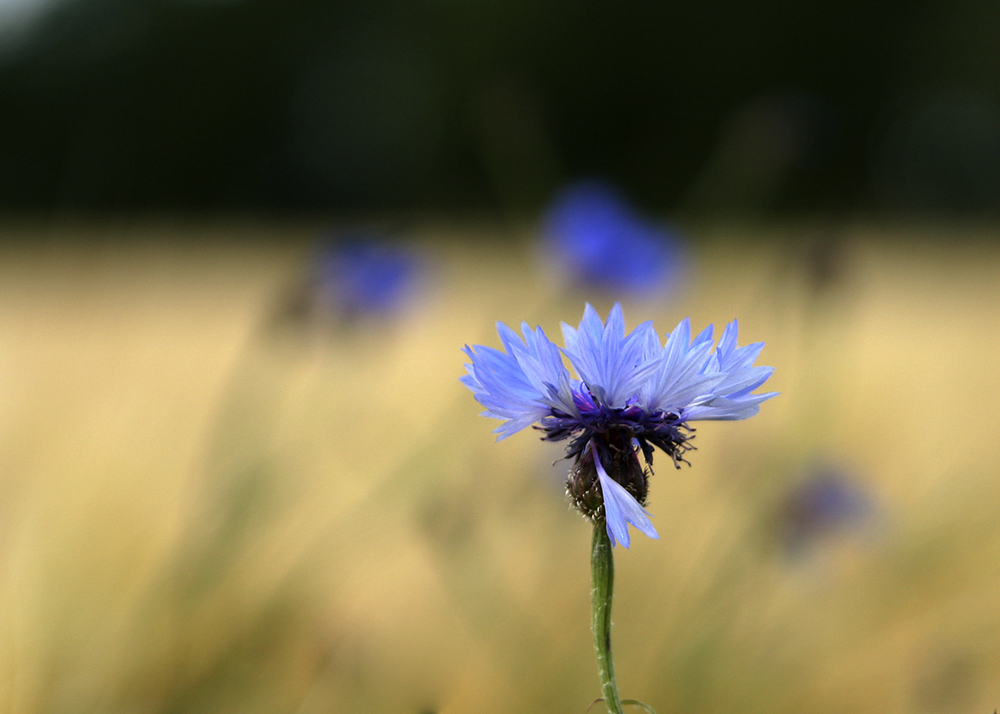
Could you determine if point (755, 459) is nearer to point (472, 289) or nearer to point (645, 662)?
point (645, 662)

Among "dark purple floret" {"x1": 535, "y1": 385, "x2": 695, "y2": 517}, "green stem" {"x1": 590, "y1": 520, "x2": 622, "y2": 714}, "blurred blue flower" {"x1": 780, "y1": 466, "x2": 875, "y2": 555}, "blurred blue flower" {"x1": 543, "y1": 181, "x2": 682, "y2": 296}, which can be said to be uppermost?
"blurred blue flower" {"x1": 543, "y1": 181, "x2": 682, "y2": 296}

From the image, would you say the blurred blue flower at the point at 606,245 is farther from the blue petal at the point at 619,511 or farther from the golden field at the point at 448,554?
the blue petal at the point at 619,511

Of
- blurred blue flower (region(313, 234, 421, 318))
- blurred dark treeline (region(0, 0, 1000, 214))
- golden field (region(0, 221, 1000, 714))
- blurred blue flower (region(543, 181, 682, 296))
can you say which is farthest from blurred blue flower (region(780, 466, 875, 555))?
blurred dark treeline (region(0, 0, 1000, 214))

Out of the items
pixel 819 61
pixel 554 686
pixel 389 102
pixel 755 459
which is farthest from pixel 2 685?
pixel 819 61

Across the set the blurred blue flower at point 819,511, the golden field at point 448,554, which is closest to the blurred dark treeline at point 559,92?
the golden field at point 448,554

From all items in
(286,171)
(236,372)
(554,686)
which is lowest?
(554,686)

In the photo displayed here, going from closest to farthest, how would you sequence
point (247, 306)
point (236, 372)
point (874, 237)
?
point (236, 372) < point (247, 306) < point (874, 237)

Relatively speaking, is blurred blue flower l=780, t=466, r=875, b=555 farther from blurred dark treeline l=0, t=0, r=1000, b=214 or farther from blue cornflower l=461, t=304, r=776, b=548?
blurred dark treeline l=0, t=0, r=1000, b=214

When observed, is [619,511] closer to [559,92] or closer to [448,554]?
[448,554]

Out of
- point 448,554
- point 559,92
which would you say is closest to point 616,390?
point 448,554
